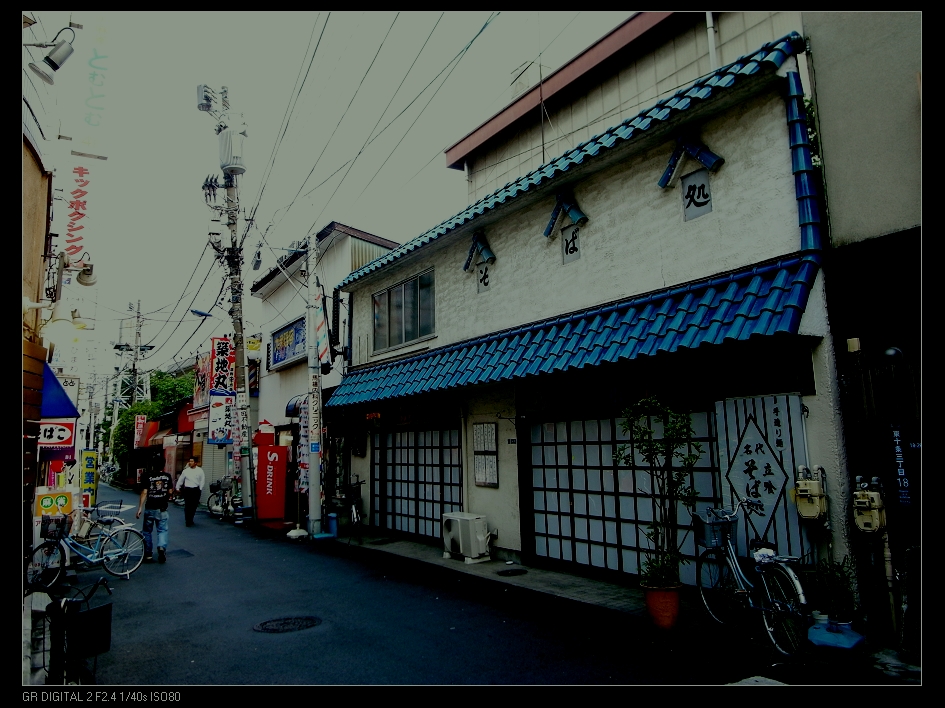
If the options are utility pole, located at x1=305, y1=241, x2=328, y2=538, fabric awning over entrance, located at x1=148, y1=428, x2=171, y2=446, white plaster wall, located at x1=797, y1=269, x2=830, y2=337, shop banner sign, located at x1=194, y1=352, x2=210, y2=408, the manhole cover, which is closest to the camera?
white plaster wall, located at x1=797, y1=269, x2=830, y2=337

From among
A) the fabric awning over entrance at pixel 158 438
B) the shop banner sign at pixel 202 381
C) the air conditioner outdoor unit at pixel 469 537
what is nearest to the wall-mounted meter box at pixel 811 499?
the air conditioner outdoor unit at pixel 469 537

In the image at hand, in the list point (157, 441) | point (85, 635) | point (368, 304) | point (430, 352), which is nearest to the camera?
point (85, 635)

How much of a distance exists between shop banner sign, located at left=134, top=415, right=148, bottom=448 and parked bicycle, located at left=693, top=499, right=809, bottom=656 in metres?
35.8

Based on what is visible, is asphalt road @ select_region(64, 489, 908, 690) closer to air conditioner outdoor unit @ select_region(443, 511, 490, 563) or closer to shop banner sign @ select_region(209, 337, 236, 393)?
air conditioner outdoor unit @ select_region(443, 511, 490, 563)

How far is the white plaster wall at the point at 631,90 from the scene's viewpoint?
10359mm

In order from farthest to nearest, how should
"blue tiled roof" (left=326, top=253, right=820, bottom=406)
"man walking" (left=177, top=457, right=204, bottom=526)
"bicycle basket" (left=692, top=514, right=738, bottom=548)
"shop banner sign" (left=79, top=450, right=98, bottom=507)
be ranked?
"man walking" (left=177, top=457, right=204, bottom=526) → "shop banner sign" (left=79, top=450, right=98, bottom=507) → "bicycle basket" (left=692, top=514, right=738, bottom=548) → "blue tiled roof" (left=326, top=253, right=820, bottom=406)

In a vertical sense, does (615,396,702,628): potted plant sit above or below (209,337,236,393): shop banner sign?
below

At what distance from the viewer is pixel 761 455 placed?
22.3ft

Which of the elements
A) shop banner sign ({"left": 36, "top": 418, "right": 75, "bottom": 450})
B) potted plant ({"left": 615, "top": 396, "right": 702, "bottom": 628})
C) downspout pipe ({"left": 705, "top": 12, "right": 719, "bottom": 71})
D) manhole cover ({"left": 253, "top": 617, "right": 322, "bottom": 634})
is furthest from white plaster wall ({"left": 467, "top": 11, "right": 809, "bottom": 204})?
shop banner sign ({"left": 36, "top": 418, "right": 75, "bottom": 450})

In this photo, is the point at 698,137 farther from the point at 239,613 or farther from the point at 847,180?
the point at 239,613

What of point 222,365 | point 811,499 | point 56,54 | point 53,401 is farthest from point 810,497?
point 222,365

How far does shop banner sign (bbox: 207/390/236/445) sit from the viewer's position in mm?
19156

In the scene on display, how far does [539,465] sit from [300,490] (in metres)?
8.67
